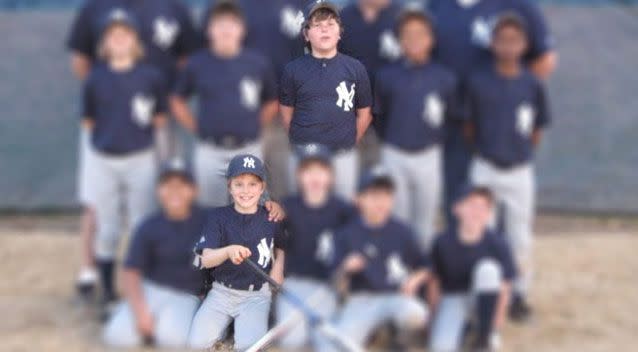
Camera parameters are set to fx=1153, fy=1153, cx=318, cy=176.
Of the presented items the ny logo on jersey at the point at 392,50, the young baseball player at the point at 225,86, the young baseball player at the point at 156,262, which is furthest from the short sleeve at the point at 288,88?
the ny logo on jersey at the point at 392,50

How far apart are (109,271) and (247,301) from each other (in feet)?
14.9

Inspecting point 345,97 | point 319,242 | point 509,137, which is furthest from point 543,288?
point 345,97

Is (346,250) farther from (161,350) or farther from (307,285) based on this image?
(161,350)

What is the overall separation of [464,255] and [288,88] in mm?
4053

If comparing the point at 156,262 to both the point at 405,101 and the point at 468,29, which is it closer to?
the point at 405,101

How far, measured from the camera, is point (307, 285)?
157 inches

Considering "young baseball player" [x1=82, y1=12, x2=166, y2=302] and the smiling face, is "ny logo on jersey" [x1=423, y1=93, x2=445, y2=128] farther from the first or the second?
the smiling face

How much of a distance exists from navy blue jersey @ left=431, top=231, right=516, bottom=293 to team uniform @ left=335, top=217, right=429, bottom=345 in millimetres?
115

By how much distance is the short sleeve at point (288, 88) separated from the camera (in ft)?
1.31

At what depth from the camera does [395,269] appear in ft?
14.2

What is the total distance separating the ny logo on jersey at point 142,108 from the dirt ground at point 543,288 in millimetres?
861

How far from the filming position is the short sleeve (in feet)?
1.31

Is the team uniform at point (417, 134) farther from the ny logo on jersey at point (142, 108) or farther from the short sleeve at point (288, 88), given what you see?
the short sleeve at point (288, 88)

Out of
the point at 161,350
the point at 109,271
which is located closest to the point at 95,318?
the point at 109,271
